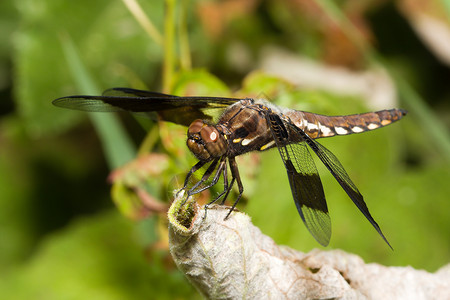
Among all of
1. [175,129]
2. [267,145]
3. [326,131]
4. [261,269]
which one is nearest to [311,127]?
[326,131]

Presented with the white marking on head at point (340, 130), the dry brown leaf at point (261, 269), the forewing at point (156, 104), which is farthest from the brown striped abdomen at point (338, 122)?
the dry brown leaf at point (261, 269)

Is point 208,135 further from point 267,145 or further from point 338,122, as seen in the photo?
point 338,122

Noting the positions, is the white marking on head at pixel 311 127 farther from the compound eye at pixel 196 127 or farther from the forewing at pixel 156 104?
the compound eye at pixel 196 127

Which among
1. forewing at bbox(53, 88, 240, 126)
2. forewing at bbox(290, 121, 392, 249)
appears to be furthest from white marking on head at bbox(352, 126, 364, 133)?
forewing at bbox(53, 88, 240, 126)

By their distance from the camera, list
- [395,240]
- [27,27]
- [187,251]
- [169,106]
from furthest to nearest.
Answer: [27,27]
[395,240]
[169,106]
[187,251]

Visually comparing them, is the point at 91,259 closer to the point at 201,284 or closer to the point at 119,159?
the point at 119,159

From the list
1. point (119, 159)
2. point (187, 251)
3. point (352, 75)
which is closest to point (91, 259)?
point (119, 159)
